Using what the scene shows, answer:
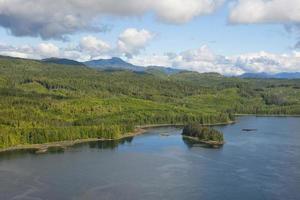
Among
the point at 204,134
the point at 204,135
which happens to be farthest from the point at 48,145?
the point at 204,134

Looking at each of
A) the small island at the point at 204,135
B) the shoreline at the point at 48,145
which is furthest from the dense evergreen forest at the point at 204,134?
the shoreline at the point at 48,145

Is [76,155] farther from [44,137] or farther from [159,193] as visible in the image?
[159,193]

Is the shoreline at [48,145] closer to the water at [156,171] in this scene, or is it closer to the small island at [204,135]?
the water at [156,171]

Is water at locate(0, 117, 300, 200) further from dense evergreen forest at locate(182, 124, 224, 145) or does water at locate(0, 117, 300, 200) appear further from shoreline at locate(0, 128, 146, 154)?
dense evergreen forest at locate(182, 124, 224, 145)

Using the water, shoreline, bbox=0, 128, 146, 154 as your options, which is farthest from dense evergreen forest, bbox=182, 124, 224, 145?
shoreline, bbox=0, 128, 146, 154

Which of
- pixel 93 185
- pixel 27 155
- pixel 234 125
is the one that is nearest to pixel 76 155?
pixel 27 155

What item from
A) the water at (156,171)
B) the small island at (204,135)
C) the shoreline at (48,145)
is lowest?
the water at (156,171)

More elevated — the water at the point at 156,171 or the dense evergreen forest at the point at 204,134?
the dense evergreen forest at the point at 204,134
